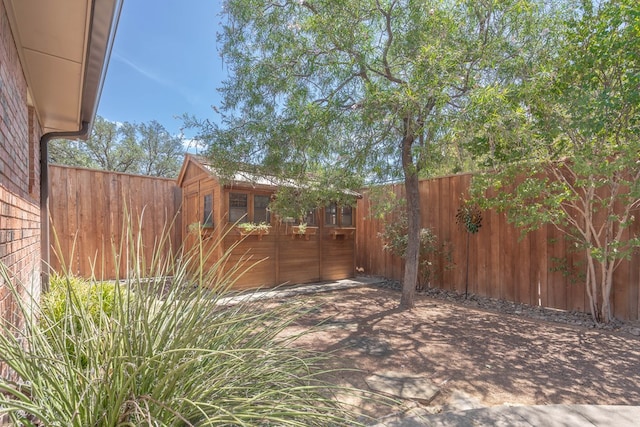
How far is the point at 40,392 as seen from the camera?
103 centimetres

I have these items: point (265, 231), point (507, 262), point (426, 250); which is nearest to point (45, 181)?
point (265, 231)

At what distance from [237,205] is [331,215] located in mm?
2280

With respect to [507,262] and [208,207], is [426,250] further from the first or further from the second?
[208,207]

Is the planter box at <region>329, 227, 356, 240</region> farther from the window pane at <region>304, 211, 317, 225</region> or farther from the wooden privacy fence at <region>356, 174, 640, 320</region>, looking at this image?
the wooden privacy fence at <region>356, 174, 640, 320</region>

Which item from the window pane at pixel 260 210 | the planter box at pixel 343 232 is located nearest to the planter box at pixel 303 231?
the planter box at pixel 343 232

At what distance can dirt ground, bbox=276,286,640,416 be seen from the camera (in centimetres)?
228

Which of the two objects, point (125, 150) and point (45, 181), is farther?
point (125, 150)

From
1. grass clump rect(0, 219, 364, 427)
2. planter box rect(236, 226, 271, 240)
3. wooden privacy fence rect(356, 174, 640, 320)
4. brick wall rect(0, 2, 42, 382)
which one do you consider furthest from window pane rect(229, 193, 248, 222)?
grass clump rect(0, 219, 364, 427)

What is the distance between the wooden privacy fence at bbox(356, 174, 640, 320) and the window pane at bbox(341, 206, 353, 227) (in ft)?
4.10

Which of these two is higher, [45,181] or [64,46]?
[64,46]

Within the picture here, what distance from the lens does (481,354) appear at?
3.03m

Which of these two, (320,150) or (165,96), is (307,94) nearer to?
(320,150)

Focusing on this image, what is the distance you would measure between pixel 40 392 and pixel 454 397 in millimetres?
2339

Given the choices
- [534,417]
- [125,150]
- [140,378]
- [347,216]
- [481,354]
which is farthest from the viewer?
[125,150]
